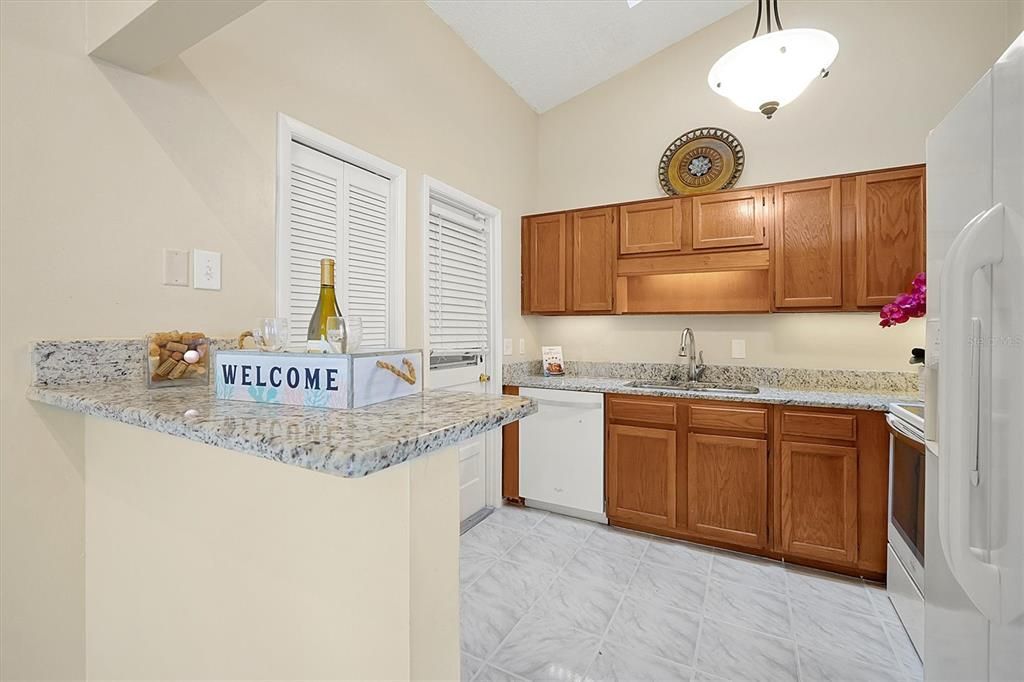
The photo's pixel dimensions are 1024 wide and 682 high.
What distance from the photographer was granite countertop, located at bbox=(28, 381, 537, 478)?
1.65 ft

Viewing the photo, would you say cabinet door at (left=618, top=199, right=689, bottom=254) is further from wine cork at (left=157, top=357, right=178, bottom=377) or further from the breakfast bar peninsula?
wine cork at (left=157, top=357, right=178, bottom=377)

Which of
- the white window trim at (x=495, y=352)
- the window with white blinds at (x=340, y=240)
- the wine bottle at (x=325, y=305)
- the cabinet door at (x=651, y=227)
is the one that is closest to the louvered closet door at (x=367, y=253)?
the window with white blinds at (x=340, y=240)

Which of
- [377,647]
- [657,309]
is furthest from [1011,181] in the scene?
[657,309]

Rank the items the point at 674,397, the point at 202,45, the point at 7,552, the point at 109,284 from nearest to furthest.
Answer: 1. the point at 7,552
2. the point at 109,284
3. the point at 202,45
4. the point at 674,397

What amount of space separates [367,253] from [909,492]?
8.38ft

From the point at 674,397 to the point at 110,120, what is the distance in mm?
2693

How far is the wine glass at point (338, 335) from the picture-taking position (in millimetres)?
978

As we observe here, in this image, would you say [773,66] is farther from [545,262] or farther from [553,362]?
[553,362]

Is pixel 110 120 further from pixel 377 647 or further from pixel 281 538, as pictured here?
pixel 377 647

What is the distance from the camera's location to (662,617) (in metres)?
1.97

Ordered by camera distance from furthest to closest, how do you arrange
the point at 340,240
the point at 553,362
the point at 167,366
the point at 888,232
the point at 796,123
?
the point at 553,362, the point at 796,123, the point at 888,232, the point at 340,240, the point at 167,366

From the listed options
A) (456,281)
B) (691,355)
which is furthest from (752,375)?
(456,281)

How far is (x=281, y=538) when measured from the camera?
753 mm

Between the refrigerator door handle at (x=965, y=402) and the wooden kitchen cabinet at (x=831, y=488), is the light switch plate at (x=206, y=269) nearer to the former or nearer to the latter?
the refrigerator door handle at (x=965, y=402)
